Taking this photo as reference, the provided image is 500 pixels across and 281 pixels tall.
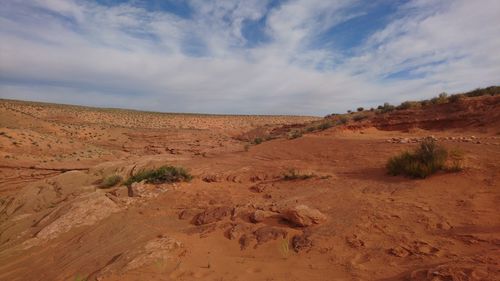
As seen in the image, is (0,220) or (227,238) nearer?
(227,238)

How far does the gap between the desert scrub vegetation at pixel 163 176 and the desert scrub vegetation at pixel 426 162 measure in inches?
205

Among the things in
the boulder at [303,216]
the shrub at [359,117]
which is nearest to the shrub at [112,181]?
the boulder at [303,216]

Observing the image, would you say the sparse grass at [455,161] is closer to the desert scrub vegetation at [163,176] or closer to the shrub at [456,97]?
the desert scrub vegetation at [163,176]

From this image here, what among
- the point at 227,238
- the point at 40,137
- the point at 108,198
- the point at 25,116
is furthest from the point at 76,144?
the point at 227,238

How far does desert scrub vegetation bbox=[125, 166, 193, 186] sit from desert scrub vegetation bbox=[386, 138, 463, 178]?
5199 mm

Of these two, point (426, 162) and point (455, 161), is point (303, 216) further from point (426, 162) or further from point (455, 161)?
point (455, 161)

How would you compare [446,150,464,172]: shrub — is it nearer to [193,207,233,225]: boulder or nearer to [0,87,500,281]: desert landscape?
[0,87,500,281]: desert landscape

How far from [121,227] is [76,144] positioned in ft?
61.2

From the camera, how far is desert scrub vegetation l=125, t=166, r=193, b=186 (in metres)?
9.06

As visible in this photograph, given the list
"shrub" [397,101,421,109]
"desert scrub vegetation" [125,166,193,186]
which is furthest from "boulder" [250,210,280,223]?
"shrub" [397,101,421,109]

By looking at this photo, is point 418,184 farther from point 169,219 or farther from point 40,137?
point 40,137

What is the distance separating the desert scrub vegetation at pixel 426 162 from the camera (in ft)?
21.8

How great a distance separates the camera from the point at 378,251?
4305 mm

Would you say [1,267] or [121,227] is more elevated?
[121,227]
